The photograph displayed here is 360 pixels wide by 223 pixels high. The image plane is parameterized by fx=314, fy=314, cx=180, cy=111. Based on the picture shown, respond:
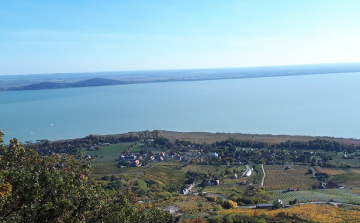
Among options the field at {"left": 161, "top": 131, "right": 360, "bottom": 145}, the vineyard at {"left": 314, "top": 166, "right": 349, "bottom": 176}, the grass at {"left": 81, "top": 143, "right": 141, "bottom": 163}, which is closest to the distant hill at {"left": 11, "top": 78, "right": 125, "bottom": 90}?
the field at {"left": 161, "top": 131, "right": 360, "bottom": 145}

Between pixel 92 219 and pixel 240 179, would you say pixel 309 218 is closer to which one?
pixel 240 179

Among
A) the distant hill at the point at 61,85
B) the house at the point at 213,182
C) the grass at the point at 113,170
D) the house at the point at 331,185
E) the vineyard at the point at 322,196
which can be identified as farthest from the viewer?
the distant hill at the point at 61,85

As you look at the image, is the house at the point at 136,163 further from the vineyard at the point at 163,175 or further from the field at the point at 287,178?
the field at the point at 287,178

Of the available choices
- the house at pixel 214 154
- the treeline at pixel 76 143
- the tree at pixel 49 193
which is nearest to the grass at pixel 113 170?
the treeline at pixel 76 143

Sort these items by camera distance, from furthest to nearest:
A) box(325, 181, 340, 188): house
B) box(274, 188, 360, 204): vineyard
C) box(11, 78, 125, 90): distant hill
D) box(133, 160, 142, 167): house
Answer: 1. box(11, 78, 125, 90): distant hill
2. box(133, 160, 142, 167): house
3. box(325, 181, 340, 188): house
4. box(274, 188, 360, 204): vineyard

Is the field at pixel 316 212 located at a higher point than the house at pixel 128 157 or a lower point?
higher

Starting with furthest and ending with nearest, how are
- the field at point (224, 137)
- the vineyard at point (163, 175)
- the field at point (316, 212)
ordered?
the field at point (224, 137) < the vineyard at point (163, 175) < the field at point (316, 212)

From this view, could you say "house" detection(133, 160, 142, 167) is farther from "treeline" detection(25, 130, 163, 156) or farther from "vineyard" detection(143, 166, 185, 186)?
"treeline" detection(25, 130, 163, 156)

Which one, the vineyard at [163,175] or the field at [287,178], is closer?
the field at [287,178]
